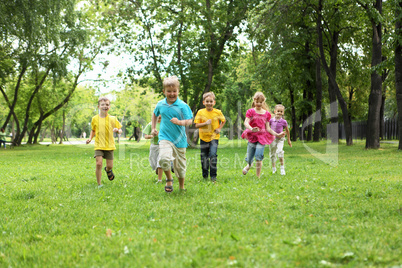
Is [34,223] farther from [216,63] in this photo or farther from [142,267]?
[216,63]

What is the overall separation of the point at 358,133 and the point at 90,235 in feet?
152

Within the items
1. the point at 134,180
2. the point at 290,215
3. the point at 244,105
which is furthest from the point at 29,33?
the point at 244,105

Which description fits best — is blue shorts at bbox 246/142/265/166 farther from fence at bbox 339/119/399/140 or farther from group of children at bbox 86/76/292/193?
fence at bbox 339/119/399/140

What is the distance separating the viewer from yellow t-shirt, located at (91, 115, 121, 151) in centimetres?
841

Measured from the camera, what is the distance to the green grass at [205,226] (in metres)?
3.70

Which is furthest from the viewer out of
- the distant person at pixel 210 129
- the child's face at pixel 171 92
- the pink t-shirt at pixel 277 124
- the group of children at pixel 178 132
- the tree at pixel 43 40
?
the tree at pixel 43 40

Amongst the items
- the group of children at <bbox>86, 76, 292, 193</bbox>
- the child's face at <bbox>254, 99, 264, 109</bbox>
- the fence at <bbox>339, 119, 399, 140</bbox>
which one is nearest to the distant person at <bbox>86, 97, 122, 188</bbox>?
the group of children at <bbox>86, 76, 292, 193</bbox>

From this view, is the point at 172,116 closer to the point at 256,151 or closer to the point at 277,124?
the point at 256,151

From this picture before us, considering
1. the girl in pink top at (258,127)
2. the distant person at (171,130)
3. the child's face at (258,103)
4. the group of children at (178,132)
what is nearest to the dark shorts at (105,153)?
the group of children at (178,132)

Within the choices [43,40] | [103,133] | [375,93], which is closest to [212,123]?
[103,133]

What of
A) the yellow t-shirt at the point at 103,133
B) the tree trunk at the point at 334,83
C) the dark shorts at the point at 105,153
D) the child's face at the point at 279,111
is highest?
the tree trunk at the point at 334,83

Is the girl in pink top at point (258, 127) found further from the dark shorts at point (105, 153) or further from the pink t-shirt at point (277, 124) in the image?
the dark shorts at point (105, 153)

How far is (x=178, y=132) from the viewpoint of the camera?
720cm

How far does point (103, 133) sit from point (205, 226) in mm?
4482
